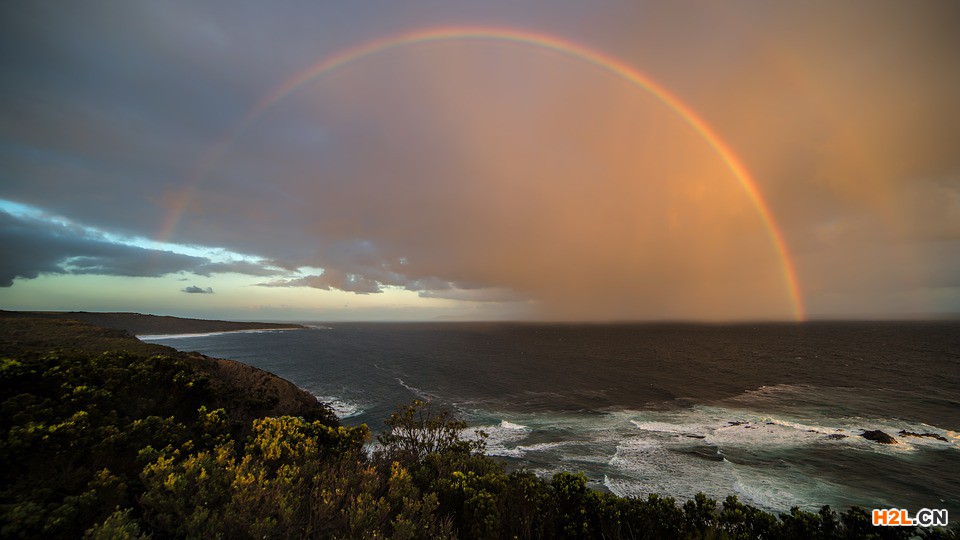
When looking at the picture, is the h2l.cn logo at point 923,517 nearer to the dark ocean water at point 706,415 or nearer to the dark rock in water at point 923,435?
the dark ocean water at point 706,415

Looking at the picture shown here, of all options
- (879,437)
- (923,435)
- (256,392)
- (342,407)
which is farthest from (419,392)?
(923,435)

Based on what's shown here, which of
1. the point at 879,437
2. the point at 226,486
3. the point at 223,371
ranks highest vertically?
the point at 226,486

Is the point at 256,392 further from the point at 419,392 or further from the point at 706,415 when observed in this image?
the point at 706,415

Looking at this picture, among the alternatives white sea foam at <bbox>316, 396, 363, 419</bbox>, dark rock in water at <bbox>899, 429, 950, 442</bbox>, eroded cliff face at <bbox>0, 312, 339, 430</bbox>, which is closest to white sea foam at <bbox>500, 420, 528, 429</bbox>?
white sea foam at <bbox>316, 396, 363, 419</bbox>

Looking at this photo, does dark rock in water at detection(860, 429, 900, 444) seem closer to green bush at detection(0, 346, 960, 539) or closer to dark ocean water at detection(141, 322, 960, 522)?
dark ocean water at detection(141, 322, 960, 522)

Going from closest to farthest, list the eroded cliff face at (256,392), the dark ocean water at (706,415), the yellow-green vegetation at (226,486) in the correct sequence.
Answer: the yellow-green vegetation at (226,486)
the eroded cliff face at (256,392)
the dark ocean water at (706,415)

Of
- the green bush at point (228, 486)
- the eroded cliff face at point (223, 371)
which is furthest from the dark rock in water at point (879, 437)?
the eroded cliff face at point (223, 371)
